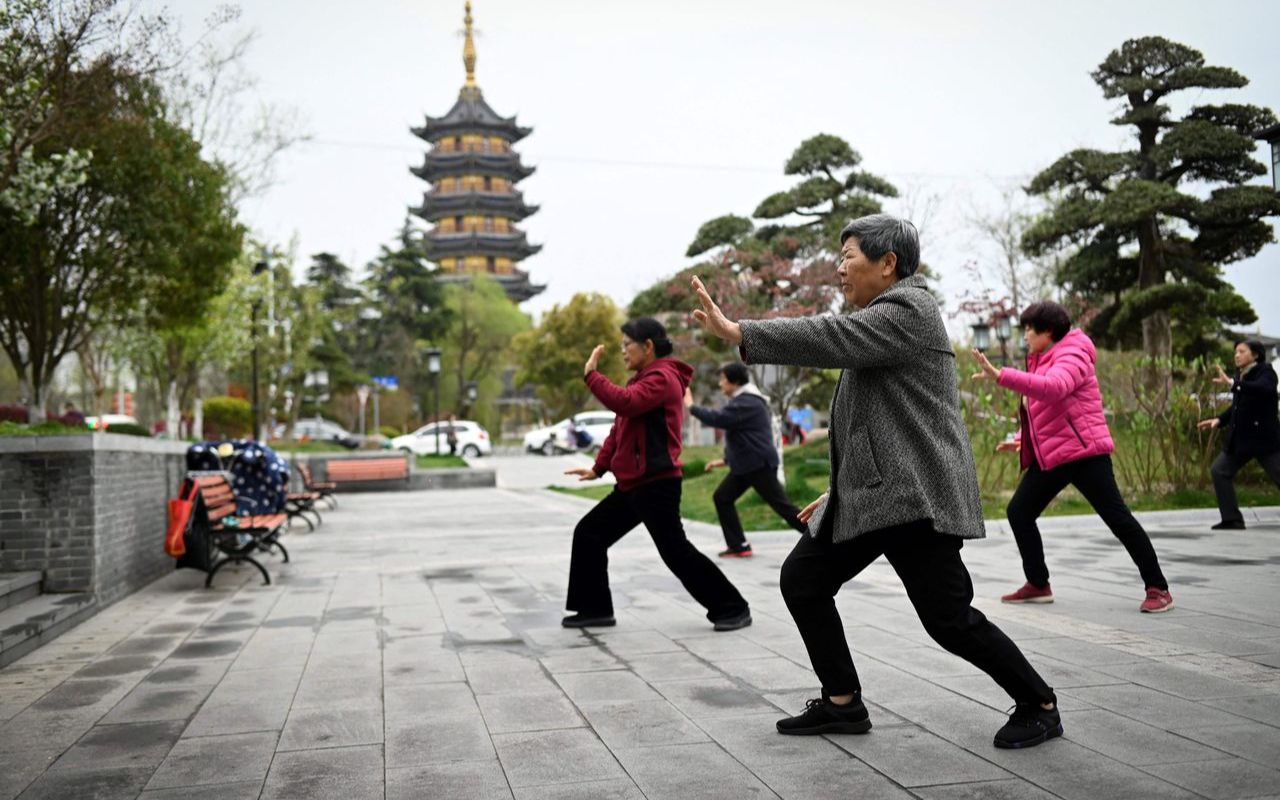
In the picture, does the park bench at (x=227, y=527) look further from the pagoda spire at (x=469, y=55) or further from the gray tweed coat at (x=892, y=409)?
the pagoda spire at (x=469, y=55)

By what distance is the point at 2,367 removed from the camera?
2157 inches

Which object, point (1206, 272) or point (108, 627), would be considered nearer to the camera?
point (108, 627)

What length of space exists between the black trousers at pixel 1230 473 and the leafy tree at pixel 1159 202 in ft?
49.8

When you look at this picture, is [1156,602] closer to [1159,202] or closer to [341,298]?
[1159,202]

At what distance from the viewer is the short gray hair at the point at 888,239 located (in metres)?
3.93

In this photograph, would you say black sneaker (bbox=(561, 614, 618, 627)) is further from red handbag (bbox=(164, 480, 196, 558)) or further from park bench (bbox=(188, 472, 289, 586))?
red handbag (bbox=(164, 480, 196, 558))

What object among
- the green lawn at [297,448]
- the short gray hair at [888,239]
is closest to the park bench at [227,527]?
the short gray hair at [888,239]

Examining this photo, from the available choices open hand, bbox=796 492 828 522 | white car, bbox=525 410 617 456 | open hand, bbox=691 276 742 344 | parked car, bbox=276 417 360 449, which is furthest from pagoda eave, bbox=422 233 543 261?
open hand, bbox=691 276 742 344

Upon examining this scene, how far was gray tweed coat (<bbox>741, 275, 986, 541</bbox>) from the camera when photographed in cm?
367

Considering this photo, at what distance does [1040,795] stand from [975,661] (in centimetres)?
53

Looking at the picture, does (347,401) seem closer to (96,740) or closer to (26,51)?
(26,51)

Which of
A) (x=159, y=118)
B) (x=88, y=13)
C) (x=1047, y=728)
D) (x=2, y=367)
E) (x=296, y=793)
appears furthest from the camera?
(x=2, y=367)

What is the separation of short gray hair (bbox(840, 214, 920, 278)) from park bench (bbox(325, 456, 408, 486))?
23387 mm

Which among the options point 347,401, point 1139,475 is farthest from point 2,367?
point 1139,475
